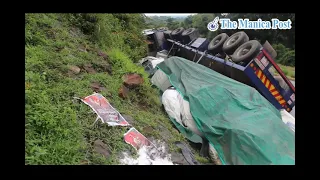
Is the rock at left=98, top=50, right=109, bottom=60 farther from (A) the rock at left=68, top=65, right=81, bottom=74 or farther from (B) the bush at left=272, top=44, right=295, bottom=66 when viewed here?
(B) the bush at left=272, top=44, right=295, bottom=66

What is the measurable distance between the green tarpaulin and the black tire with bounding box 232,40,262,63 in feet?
2.68

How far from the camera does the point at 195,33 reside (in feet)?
21.4

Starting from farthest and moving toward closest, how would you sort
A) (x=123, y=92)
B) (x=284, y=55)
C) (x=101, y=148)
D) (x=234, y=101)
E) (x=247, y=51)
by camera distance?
(x=284, y=55) < (x=247, y=51) < (x=123, y=92) < (x=234, y=101) < (x=101, y=148)

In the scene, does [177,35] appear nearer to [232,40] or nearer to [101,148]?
[232,40]

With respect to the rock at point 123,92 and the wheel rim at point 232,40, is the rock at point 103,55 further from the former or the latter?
the wheel rim at point 232,40

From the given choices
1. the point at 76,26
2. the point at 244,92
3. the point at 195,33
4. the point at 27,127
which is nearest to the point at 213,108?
the point at 244,92

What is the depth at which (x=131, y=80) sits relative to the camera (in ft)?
11.3

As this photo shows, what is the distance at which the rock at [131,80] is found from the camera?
3387 mm

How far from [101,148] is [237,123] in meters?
1.50

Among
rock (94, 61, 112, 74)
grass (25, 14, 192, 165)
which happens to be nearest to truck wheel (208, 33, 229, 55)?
grass (25, 14, 192, 165)

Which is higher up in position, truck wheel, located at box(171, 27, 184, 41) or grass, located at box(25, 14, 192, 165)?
truck wheel, located at box(171, 27, 184, 41)

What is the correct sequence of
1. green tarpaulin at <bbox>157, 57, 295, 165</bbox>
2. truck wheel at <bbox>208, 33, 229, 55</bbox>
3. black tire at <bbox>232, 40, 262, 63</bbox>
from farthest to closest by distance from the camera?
truck wheel at <bbox>208, 33, 229, 55</bbox> → black tire at <bbox>232, 40, 262, 63</bbox> → green tarpaulin at <bbox>157, 57, 295, 165</bbox>

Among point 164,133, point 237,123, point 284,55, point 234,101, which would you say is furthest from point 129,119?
point 284,55

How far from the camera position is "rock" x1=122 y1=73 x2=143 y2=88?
11.1 feet
